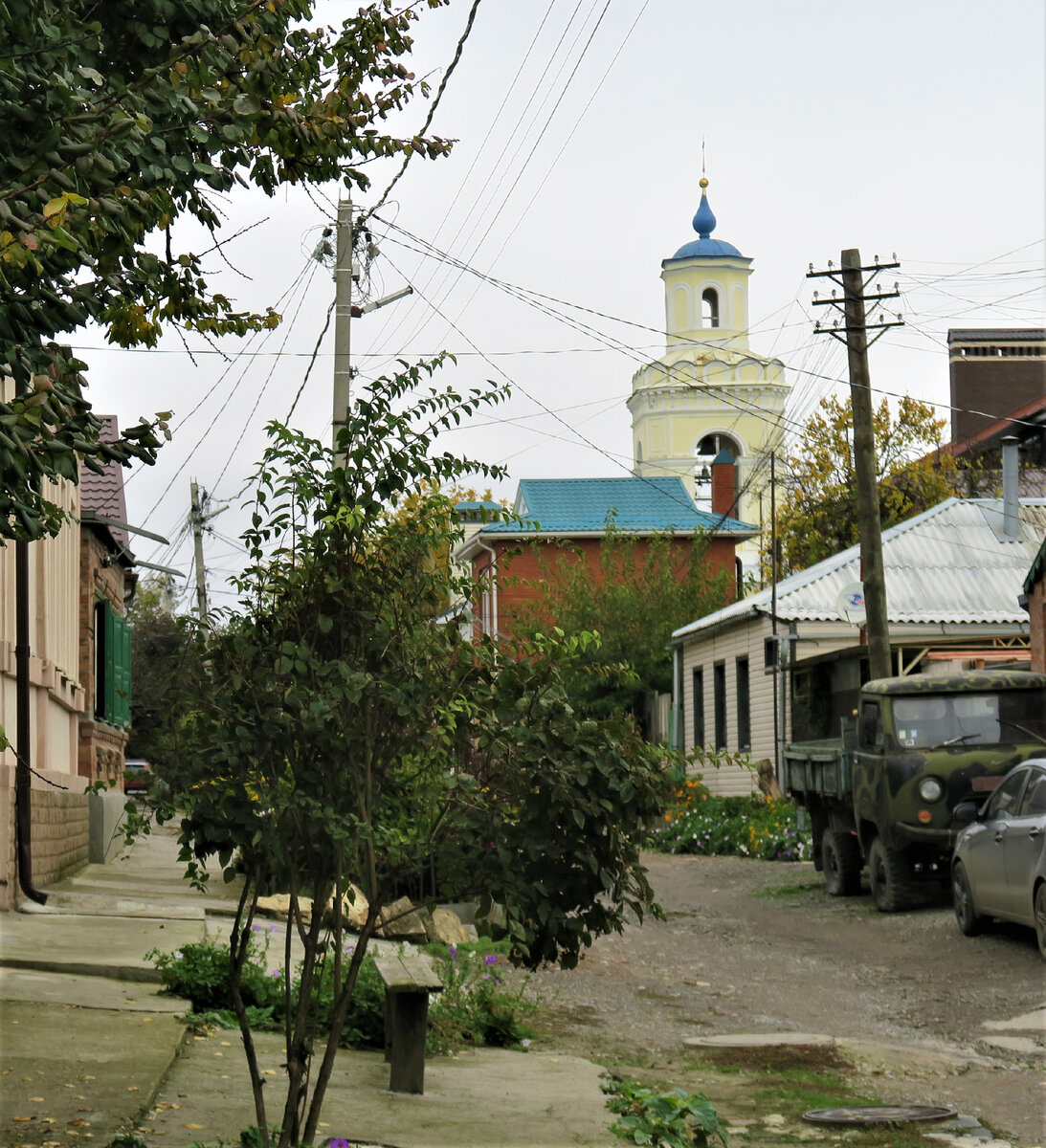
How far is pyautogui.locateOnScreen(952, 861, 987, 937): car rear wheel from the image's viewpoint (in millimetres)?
13852

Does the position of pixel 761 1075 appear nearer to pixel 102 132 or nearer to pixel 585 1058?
pixel 585 1058

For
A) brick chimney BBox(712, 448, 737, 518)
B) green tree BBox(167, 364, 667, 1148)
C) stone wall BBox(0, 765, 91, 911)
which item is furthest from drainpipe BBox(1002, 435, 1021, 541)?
green tree BBox(167, 364, 667, 1148)

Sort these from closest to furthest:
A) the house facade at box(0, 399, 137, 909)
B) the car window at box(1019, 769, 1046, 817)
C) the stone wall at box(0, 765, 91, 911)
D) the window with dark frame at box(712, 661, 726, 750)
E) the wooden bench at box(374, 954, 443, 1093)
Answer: the wooden bench at box(374, 954, 443, 1093) → the car window at box(1019, 769, 1046, 817) → the stone wall at box(0, 765, 91, 911) → the house facade at box(0, 399, 137, 909) → the window with dark frame at box(712, 661, 726, 750)

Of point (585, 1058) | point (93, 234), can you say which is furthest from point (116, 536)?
point (93, 234)

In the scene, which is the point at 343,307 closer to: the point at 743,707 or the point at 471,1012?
the point at 471,1012

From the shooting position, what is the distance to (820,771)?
1825 centimetres

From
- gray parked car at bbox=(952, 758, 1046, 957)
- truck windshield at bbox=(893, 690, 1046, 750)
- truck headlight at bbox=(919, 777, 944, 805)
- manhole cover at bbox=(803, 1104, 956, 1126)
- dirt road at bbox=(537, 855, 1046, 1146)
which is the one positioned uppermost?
truck windshield at bbox=(893, 690, 1046, 750)

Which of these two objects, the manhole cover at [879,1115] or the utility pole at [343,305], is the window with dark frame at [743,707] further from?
the manhole cover at [879,1115]

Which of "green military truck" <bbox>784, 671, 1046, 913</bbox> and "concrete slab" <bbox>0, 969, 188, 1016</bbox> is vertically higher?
"green military truck" <bbox>784, 671, 1046, 913</bbox>

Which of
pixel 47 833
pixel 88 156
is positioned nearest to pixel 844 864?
pixel 47 833

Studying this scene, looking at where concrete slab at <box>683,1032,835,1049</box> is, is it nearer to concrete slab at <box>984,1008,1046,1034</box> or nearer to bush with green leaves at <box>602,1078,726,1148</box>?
concrete slab at <box>984,1008,1046,1034</box>

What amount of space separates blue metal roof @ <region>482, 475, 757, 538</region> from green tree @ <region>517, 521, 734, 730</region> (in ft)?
9.33

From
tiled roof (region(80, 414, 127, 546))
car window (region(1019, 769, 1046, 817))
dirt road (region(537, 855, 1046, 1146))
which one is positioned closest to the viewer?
dirt road (region(537, 855, 1046, 1146))

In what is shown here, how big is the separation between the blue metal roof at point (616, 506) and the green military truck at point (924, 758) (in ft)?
88.1
